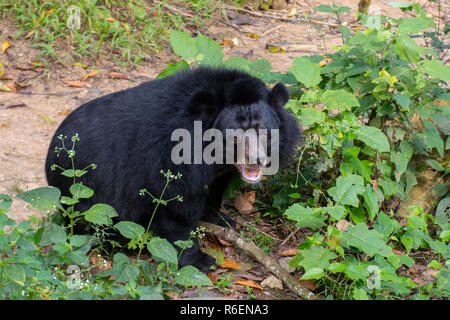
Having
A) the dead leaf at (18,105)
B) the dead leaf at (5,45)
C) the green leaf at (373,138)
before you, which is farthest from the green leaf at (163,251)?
the dead leaf at (5,45)

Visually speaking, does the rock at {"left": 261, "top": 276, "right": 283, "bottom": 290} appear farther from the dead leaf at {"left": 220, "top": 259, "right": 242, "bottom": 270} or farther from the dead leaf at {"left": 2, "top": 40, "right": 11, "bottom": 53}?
the dead leaf at {"left": 2, "top": 40, "right": 11, "bottom": 53}

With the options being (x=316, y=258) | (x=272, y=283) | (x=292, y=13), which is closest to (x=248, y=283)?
(x=272, y=283)

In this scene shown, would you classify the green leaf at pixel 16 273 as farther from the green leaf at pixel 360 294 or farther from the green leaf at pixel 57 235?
the green leaf at pixel 360 294

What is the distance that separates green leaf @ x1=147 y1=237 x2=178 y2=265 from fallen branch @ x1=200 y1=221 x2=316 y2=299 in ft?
2.74

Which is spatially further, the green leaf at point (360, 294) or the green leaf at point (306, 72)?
the green leaf at point (306, 72)

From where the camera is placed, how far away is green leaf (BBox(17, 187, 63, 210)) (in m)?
2.83

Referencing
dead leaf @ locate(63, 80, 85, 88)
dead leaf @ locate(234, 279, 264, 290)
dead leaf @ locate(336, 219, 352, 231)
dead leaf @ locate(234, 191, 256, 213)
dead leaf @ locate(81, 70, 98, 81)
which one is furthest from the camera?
dead leaf @ locate(81, 70, 98, 81)

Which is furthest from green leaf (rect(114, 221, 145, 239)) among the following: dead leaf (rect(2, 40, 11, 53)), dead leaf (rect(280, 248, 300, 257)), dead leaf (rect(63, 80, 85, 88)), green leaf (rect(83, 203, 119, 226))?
dead leaf (rect(2, 40, 11, 53))

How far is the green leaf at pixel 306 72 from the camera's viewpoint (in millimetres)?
3705

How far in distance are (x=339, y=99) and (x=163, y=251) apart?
1.56 meters

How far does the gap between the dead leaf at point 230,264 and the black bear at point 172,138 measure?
0.10 m

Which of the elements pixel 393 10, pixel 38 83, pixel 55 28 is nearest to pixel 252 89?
pixel 38 83

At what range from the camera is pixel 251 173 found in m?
3.53
